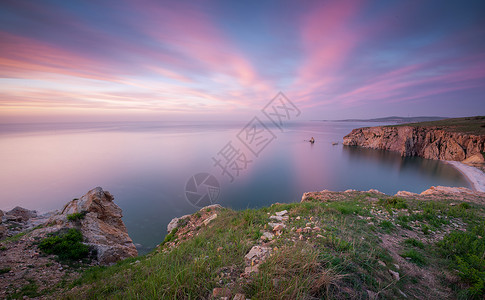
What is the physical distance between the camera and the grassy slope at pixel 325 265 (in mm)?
2338

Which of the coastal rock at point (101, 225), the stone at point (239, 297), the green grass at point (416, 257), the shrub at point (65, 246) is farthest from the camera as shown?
the coastal rock at point (101, 225)

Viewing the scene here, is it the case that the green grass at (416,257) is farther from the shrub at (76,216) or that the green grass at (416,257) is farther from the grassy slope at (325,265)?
the shrub at (76,216)

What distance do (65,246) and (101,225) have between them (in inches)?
91.1

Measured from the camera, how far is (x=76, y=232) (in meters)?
7.19

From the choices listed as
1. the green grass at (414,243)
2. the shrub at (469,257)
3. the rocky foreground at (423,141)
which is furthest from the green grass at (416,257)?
the rocky foreground at (423,141)

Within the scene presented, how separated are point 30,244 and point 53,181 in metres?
26.6

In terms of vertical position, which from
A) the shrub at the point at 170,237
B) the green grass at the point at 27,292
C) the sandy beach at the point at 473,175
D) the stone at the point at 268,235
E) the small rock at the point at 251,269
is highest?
the small rock at the point at 251,269

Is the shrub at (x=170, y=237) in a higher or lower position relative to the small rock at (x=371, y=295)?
lower

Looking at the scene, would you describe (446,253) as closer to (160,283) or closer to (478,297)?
(478,297)

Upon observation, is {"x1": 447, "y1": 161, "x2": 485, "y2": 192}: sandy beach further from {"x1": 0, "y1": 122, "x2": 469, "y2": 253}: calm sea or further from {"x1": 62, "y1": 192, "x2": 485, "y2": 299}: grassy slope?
{"x1": 62, "y1": 192, "x2": 485, "y2": 299}: grassy slope

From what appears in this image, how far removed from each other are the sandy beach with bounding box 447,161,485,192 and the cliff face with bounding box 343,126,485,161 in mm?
3871

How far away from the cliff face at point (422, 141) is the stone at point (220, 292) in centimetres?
6180

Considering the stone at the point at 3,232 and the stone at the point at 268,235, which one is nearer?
the stone at the point at 268,235

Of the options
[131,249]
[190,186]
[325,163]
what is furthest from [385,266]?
[325,163]
